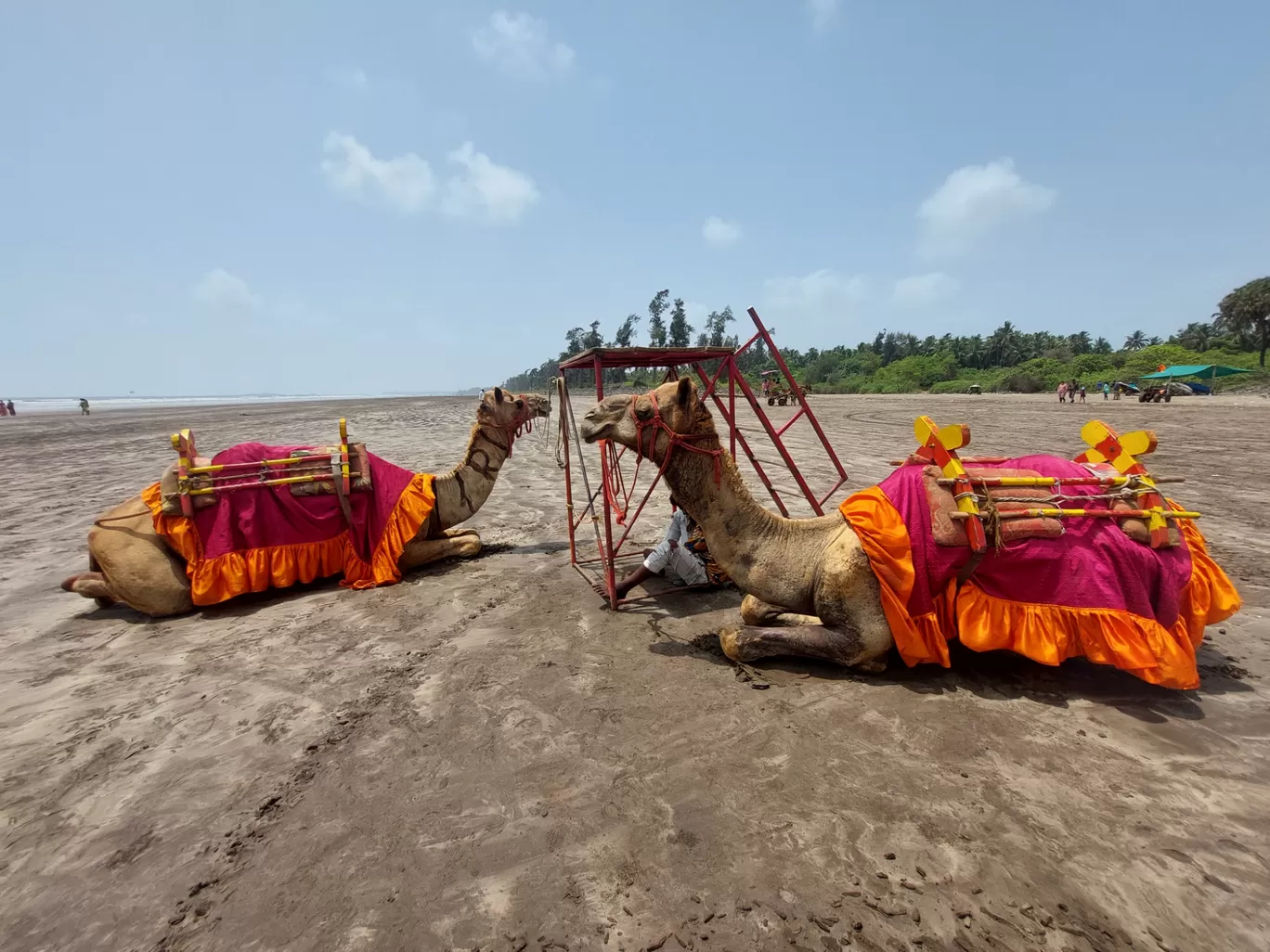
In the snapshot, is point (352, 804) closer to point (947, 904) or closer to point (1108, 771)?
point (947, 904)

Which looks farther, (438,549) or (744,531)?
(438,549)

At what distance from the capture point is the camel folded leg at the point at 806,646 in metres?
3.60

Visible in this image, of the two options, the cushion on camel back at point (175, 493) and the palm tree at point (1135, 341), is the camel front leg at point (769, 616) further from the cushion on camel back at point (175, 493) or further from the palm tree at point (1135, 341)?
the palm tree at point (1135, 341)

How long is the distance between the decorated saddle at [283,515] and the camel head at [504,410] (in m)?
1.01

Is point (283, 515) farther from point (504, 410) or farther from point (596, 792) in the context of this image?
point (596, 792)

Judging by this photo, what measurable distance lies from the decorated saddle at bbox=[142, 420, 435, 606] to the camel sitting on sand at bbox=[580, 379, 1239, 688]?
10.1 ft

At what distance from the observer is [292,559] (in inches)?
215

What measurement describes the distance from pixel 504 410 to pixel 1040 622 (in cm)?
532

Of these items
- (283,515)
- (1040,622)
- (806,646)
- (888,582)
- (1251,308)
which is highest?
(1251,308)

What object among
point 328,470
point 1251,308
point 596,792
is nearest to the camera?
point 596,792

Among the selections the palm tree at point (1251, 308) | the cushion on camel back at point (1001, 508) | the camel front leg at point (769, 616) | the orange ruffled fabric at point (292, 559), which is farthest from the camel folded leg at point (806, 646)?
the palm tree at point (1251, 308)

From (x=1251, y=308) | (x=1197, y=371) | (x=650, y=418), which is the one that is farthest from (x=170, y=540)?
(x=1251, y=308)

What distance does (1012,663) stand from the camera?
150 inches

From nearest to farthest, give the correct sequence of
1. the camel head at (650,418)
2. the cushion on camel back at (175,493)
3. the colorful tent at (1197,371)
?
the camel head at (650,418) → the cushion on camel back at (175,493) → the colorful tent at (1197,371)
